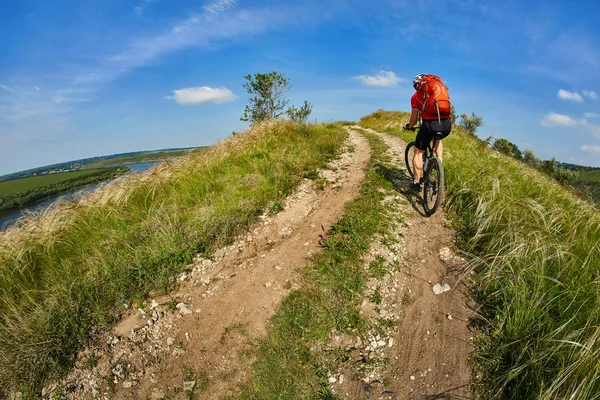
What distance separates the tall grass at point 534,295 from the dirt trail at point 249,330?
30 centimetres

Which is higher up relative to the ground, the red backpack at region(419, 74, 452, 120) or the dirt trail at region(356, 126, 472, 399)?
the red backpack at region(419, 74, 452, 120)

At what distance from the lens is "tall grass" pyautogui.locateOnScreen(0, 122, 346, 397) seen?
3.19m

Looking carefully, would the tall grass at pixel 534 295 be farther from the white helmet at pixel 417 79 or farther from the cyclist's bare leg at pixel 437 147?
the white helmet at pixel 417 79

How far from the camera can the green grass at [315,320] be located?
276cm

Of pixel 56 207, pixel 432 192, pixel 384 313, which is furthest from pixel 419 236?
pixel 56 207

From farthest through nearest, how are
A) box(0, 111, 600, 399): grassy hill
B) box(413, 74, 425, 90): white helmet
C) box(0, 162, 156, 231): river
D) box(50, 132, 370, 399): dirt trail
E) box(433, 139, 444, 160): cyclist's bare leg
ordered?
box(0, 162, 156, 231): river < box(433, 139, 444, 160): cyclist's bare leg < box(413, 74, 425, 90): white helmet < box(50, 132, 370, 399): dirt trail < box(0, 111, 600, 399): grassy hill

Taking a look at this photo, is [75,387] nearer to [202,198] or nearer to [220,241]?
[220,241]

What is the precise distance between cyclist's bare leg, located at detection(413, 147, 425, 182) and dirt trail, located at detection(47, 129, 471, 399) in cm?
128

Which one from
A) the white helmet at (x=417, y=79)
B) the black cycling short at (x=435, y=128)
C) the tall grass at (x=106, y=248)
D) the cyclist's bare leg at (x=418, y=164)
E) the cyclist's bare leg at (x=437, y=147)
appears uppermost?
the white helmet at (x=417, y=79)

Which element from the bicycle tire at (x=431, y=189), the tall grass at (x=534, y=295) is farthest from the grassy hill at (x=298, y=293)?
the bicycle tire at (x=431, y=189)

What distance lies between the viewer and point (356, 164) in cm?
934

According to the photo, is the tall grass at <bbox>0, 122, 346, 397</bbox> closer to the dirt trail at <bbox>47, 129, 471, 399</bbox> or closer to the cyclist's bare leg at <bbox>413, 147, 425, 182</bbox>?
the dirt trail at <bbox>47, 129, 471, 399</bbox>

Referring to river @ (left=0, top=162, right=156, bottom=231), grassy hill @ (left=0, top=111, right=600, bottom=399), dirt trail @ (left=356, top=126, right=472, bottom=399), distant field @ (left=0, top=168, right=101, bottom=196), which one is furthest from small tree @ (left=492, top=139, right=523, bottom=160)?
distant field @ (left=0, top=168, right=101, bottom=196)

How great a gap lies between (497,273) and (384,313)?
1558 mm
